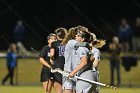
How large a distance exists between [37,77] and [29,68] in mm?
804

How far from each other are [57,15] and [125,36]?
15.3 feet

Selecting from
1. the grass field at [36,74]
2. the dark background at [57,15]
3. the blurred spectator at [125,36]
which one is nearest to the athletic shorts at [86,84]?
the grass field at [36,74]

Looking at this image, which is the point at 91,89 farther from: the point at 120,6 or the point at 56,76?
the point at 120,6

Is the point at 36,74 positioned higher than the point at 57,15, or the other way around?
the point at 57,15

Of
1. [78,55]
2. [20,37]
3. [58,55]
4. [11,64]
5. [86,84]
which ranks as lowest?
[86,84]

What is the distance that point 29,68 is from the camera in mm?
36312

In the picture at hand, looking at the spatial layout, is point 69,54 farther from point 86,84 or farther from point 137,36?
point 137,36

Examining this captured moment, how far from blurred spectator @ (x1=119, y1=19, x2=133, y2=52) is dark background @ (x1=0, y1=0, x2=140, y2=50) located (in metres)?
1.38

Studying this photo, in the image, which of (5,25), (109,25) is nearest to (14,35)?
(5,25)

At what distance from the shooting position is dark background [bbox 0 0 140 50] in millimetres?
42875

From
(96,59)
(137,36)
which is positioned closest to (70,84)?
(96,59)

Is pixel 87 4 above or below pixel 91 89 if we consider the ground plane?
above

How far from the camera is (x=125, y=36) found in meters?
39.9

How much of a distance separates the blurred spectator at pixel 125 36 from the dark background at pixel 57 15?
138cm
